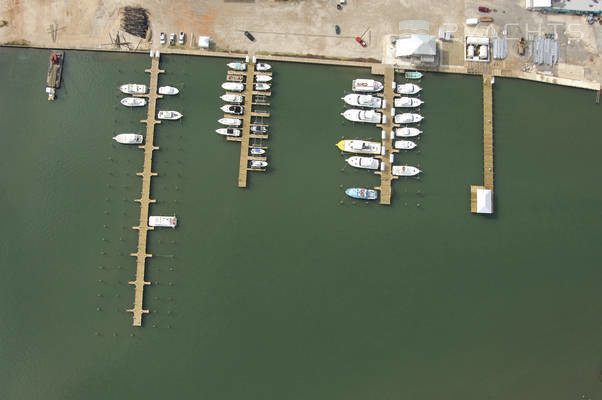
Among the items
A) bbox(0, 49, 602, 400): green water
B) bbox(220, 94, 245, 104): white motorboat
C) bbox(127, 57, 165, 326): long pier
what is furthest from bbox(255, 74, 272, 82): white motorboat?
bbox(127, 57, 165, 326): long pier

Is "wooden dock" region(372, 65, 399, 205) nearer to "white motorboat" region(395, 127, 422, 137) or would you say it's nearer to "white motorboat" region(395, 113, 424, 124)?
"white motorboat" region(395, 113, 424, 124)

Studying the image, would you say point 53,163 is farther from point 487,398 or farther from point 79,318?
point 487,398

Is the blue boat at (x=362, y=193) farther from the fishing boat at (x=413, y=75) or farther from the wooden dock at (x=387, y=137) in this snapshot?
the fishing boat at (x=413, y=75)

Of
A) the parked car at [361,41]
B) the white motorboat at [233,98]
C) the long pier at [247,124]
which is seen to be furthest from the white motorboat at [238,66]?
the parked car at [361,41]

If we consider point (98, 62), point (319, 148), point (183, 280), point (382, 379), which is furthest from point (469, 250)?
point (98, 62)

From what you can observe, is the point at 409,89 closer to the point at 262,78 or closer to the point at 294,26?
the point at 294,26

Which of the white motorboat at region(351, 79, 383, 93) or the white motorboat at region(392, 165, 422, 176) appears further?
the white motorboat at region(351, 79, 383, 93)

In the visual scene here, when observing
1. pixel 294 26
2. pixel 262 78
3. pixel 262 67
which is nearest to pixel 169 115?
pixel 262 78
